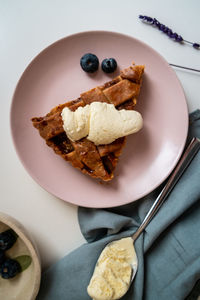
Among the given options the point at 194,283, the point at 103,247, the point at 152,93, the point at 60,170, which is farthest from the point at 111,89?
the point at 194,283

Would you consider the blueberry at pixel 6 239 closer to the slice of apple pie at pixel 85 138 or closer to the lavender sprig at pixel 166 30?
the slice of apple pie at pixel 85 138

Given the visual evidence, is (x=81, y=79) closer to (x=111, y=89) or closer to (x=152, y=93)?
(x=111, y=89)

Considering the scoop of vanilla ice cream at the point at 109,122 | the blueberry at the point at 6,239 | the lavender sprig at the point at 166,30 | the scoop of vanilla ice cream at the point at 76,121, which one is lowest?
the blueberry at the point at 6,239

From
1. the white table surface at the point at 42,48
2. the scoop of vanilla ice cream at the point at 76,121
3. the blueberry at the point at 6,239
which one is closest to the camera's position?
the scoop of vanilla ice cream at the point at 76,121

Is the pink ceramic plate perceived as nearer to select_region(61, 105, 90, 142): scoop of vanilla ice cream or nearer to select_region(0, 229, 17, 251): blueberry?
select_region(61, 105, 90, 142): scoop of vanilla ice cream

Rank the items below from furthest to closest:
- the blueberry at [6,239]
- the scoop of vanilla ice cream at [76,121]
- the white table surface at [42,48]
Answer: the white table surface at [42,48], the blueberry at [6,239], the scoop of vanilla ice cream at [76,121]

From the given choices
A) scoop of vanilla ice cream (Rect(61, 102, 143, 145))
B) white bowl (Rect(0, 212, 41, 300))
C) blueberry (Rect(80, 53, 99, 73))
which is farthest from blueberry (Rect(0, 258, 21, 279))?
blueberry (Rect(80, 53, 99, 73))

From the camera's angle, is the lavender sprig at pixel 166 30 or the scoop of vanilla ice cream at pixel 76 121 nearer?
the scoop of vanilla ice cream at pixel 76 121

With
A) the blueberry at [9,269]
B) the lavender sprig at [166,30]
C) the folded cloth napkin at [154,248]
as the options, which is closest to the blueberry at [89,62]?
the lavender sprig at [166,30]
